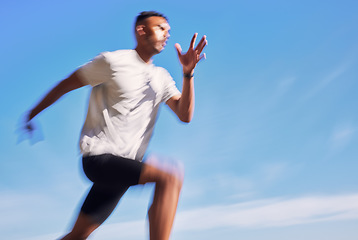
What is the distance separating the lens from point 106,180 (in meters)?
3.22

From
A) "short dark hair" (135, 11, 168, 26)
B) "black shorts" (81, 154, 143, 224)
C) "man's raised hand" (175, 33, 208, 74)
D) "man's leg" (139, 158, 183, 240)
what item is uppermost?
"short dark hair" (135, 11, 168, 26)

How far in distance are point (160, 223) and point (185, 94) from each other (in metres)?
1.18

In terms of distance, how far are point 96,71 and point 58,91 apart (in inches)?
15.7

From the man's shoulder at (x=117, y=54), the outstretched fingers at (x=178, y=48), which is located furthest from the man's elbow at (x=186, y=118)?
the man's shoulder at (x=117, y=54)

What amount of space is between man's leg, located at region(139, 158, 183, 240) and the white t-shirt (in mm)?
377

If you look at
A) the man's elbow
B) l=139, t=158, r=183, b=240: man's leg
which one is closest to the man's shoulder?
the man's elbow

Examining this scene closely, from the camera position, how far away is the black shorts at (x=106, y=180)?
3.03 meters

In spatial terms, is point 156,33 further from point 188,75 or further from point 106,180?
point 106,180

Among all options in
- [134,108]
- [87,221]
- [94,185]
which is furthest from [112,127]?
[87,221]

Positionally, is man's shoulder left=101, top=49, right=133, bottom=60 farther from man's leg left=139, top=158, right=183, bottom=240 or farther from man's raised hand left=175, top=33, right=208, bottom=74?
man's leg left=139, top=158, right=183, bottom=240

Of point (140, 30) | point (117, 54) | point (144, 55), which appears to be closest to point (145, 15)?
point (140, 30)

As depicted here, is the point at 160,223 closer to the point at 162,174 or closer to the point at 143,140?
the point at 162,174

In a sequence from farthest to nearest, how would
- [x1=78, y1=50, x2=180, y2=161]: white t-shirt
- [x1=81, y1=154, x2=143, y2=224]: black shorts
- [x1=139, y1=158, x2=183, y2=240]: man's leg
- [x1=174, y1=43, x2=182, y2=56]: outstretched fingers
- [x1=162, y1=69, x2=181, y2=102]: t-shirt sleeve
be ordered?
1. [x1=162, y1=69, x2=181, y2=102]: t-shirt sleeve
2. [x1=174, y1=43, x2=182, y2=56]: outstretched fingers
3. [x1=78, y1=50, x2=180, y2=161]: white t-shirt
4. [x1=81, y1=154, x2=143, y2=224]: black shorts
5. [x1=139, y1=158, x2=183, y2=240]: man's leg

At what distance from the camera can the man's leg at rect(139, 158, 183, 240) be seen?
2.76m
